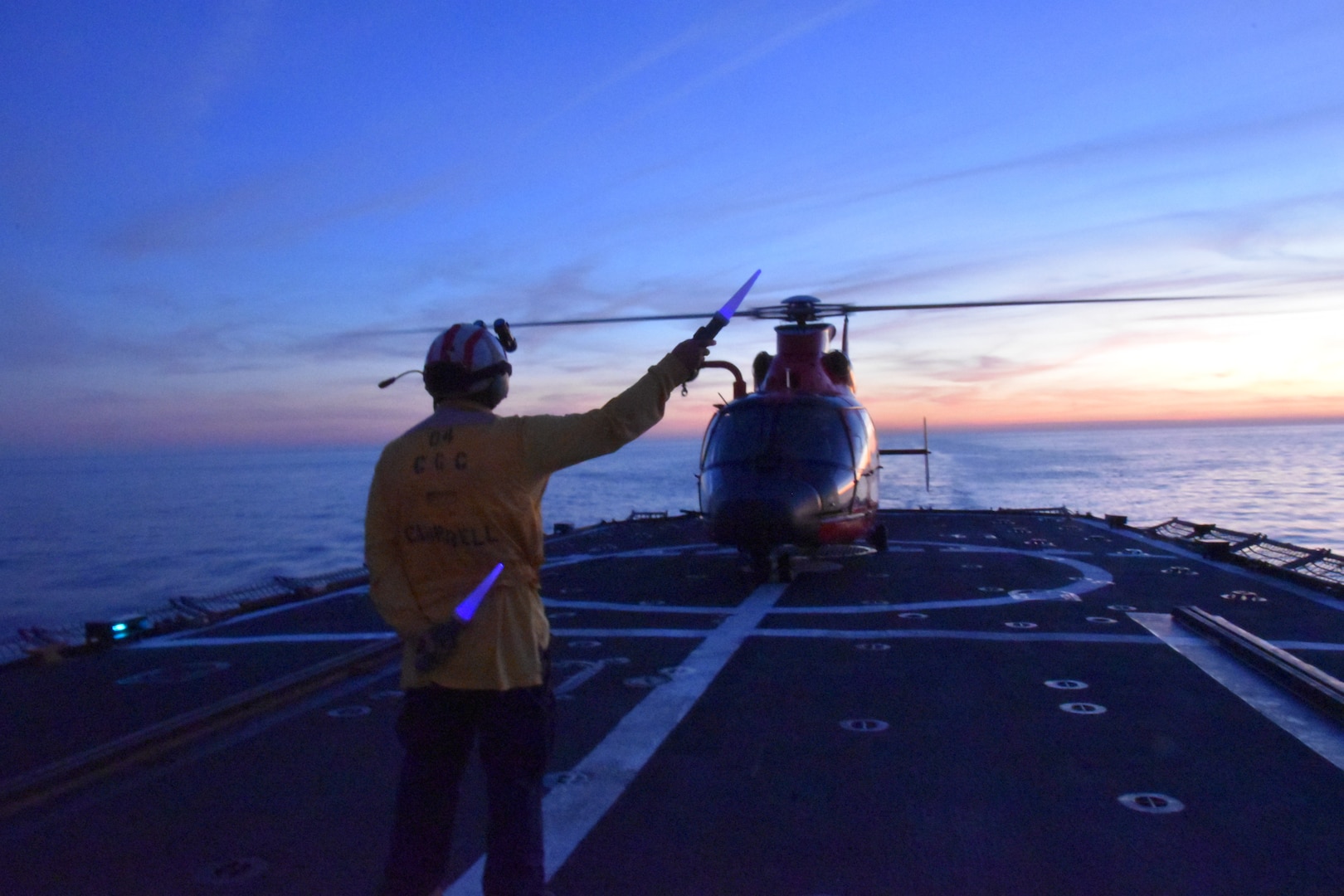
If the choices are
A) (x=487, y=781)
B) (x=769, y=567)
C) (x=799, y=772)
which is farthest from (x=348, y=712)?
(x=769, y=567)

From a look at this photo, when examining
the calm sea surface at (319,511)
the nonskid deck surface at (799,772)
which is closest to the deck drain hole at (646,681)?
the nonskid deck surface at (799,772)

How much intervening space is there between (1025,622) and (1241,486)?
5952cm

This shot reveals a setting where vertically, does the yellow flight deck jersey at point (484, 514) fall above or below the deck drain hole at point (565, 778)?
above

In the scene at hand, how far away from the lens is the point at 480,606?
2.51 metres

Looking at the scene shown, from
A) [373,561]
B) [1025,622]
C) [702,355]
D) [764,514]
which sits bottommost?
[1025,622]

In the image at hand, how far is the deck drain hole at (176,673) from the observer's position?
635 centimetres

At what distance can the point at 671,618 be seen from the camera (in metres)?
8.48

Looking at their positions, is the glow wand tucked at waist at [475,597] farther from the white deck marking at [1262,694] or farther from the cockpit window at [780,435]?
the cockpit window at [780,435]

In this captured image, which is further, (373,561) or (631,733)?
(631,733)

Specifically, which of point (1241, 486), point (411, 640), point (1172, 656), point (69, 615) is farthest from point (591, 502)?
point (411, 640)

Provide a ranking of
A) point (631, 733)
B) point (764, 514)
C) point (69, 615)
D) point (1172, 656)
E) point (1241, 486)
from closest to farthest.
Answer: point (631, 733) → point (1172, 656) → point (764, 514) → point (69, 615) → point (1241, 486)

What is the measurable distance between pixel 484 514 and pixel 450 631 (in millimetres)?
335

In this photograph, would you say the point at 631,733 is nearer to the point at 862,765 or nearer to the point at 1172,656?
the point at 862,765

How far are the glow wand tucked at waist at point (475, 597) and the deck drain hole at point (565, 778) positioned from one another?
202 centimetres
